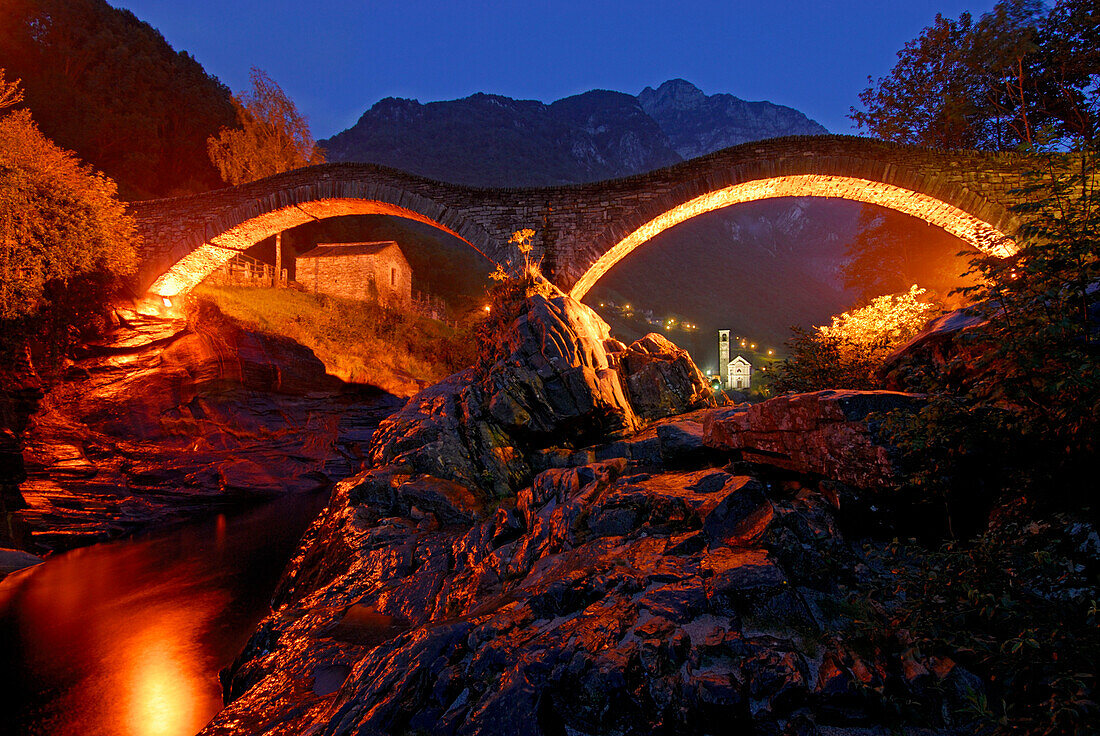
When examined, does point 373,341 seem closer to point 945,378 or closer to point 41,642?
point 41,642

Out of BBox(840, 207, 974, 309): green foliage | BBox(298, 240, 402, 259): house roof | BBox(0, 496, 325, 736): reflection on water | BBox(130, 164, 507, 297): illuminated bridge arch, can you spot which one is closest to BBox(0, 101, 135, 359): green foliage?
BBox(130, 164, 507, 297): illuminated bridge arch

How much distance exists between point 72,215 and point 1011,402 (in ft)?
70.2

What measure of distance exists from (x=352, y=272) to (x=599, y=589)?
30.8 metres

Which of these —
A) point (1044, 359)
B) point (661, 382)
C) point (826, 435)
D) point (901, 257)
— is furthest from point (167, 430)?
point (901, 257)

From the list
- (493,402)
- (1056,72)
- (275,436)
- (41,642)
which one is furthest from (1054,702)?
(1056,72)

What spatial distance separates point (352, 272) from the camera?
2959 cm

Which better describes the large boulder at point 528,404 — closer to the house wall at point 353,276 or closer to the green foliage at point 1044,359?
the green foliage at point 1044,359

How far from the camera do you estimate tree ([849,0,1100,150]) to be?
1309 cm

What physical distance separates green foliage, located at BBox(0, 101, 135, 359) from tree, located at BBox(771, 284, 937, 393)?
19638 millimetres

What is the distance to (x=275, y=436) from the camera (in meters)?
14.5

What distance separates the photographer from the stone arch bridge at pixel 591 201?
447 inches

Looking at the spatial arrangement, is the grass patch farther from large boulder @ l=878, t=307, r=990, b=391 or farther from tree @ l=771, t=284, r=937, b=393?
large boulder @ l=878, t=307, r=990, b=391

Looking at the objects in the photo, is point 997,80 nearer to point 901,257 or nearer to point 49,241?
point 901,257

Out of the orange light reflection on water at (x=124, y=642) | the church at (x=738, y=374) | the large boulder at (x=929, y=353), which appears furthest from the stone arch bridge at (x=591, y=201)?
the church at (x=738, y=374)
